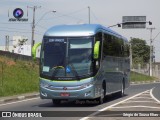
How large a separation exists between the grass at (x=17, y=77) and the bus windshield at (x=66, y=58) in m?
8.58

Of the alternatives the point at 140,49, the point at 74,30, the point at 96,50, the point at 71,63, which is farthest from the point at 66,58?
the point at 140,49

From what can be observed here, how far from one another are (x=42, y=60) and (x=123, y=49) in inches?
337

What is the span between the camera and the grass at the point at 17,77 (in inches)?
1201

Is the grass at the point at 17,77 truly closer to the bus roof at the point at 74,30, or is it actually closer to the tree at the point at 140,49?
the bus roof at the point at 74,30

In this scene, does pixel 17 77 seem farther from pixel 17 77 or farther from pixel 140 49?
pixel 140 49

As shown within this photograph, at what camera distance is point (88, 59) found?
1958 cm

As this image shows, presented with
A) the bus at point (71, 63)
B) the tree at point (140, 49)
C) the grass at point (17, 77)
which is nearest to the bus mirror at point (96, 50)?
the bus at point (71, 63)

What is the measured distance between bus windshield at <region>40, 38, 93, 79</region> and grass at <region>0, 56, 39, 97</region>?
28.1 ft

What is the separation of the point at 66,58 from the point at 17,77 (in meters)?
20.4

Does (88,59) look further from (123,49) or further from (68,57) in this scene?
(123,49)

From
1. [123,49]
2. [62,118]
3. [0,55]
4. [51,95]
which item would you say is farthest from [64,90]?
[0,55]

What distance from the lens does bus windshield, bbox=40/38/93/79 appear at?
63.7 feet

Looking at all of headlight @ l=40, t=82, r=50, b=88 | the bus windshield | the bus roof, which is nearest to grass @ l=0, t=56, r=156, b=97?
headlight @ l=40, t=82, r=50, b=88

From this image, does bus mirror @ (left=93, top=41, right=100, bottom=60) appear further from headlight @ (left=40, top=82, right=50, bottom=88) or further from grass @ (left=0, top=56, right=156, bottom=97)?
grass @ (left=0, top=56, right=156, bottom=97)
